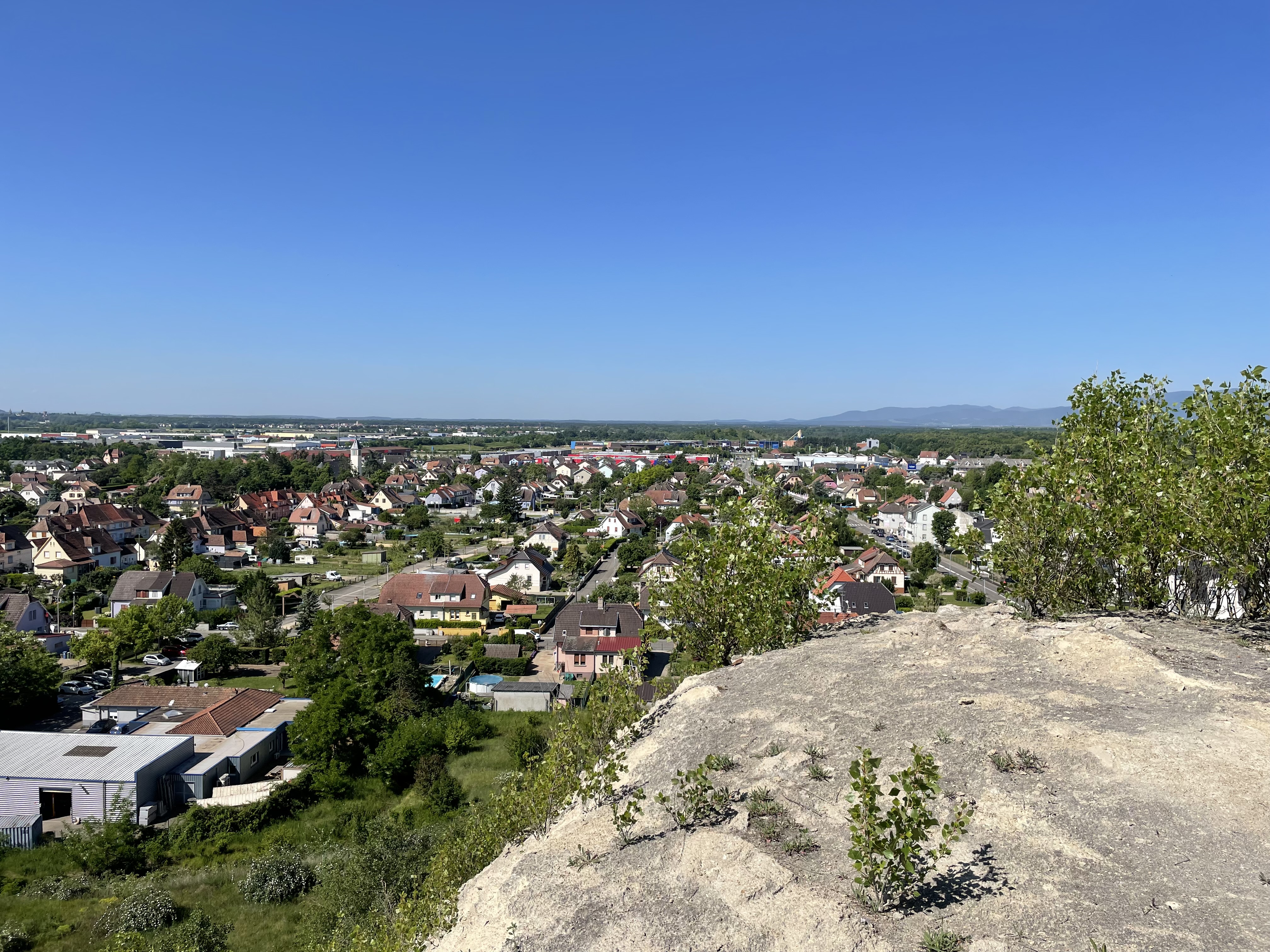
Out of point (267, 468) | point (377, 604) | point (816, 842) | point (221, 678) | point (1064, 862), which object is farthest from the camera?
point (267, 468)

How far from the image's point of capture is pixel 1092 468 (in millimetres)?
8898

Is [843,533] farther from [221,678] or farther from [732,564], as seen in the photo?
[732,564]

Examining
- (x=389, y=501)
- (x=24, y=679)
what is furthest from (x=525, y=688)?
(x=389, y=501)

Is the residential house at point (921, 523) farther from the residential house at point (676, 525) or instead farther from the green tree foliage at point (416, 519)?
the green tree foliage at point (416, 519)

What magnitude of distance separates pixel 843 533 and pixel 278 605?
36636 millimetres

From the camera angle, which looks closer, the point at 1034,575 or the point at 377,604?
the point at 1034,575

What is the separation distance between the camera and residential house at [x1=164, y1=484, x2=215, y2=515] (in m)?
69.5

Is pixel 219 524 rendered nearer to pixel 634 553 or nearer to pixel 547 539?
pixel 547 539

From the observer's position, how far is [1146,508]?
8.34 meters

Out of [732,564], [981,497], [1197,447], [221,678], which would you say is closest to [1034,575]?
[981,497]

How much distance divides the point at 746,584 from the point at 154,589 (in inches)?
1498

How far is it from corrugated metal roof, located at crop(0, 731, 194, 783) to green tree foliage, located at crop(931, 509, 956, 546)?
47.7 m

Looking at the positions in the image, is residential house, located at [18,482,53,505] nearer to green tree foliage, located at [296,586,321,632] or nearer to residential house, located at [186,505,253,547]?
residential house, located at [186,505,253,547]

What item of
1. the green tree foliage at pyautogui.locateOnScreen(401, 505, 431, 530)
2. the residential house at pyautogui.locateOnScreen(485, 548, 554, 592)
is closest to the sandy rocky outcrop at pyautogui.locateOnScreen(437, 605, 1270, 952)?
the residential house at pyautogui.locateOnScreen(485, 548, 554, 592)
